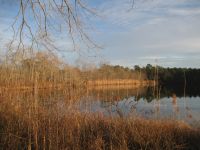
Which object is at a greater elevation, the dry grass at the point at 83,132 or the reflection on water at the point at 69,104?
the reflection on water at the point at 69,104

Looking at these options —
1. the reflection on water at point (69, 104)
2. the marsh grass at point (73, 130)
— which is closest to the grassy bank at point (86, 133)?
the marsh grass at point (73, 130)

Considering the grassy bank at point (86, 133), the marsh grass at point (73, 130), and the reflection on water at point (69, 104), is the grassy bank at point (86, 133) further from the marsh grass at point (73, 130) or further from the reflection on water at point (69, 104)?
the reflection on water at point (69, 104)

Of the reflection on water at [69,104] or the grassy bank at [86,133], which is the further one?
the reflection on water at [69,104]

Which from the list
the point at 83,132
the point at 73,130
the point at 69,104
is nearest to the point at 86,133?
the point at 83,132

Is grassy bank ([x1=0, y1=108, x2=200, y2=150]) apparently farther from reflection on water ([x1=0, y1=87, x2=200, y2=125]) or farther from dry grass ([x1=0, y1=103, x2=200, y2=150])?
reflection on water ([x1=0, y1=87, x2=200, y2=125])

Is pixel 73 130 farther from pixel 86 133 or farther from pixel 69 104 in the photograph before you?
pixel 86 133

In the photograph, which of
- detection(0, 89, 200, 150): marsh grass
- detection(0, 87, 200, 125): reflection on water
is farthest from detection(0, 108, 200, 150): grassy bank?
detection(0, 87, 200, 125): reflection on water

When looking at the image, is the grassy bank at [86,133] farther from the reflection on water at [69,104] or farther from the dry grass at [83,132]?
the reflection on water at [69,104]

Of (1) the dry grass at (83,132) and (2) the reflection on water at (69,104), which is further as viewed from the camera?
(2) the reflection on water at (69,104)

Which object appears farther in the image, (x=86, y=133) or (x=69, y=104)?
(x=86, y=133)

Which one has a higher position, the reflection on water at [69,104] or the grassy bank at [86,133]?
the reflection on water at [69,104]

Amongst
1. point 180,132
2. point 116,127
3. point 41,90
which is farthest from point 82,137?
point 180,132

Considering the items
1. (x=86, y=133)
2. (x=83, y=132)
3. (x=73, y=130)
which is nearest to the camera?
(x=73, y=130)

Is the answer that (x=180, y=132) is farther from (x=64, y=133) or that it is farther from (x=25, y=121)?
(x=25, y=121)
